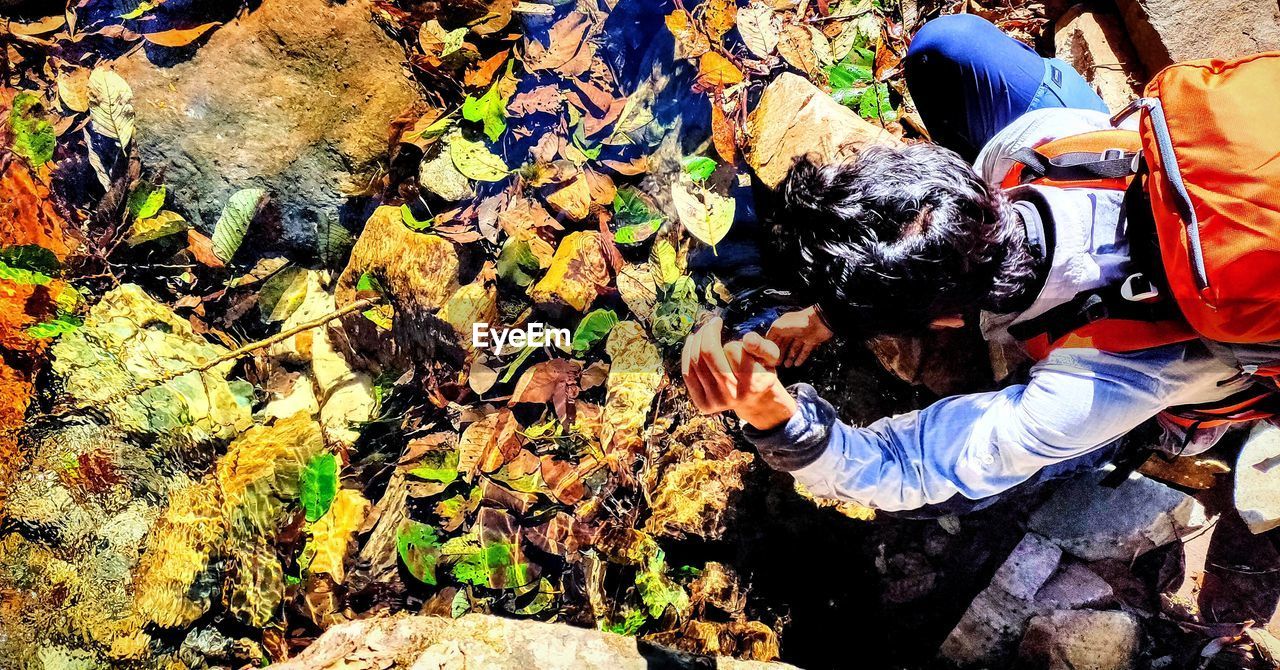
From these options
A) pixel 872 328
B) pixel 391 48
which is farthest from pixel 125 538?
pixel 872 328

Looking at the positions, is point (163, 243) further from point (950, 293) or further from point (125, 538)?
point (950, 293)

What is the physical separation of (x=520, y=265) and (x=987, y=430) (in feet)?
4.54

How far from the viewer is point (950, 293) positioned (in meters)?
1.35

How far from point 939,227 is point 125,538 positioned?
2.38m

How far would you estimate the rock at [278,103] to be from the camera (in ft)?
8.00

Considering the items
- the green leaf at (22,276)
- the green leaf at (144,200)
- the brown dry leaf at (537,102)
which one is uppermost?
the brown dry leaf at (537,102)

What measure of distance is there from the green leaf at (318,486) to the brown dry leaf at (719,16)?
1795mm

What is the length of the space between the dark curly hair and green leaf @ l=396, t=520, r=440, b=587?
1.30 metres

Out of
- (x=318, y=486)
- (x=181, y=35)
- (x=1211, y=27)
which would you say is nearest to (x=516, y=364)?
(x=318, y=486)

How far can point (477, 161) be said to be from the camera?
7.79 feet

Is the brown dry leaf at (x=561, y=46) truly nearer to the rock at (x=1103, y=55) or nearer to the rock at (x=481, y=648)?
the rock at (x=1103, y=55)

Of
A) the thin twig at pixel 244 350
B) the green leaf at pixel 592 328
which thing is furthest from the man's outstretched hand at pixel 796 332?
the thin twig at pixel 244 350

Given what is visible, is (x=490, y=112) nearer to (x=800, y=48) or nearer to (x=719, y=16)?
(x=719, y=16)

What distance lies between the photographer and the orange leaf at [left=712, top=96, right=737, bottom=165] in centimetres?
219
